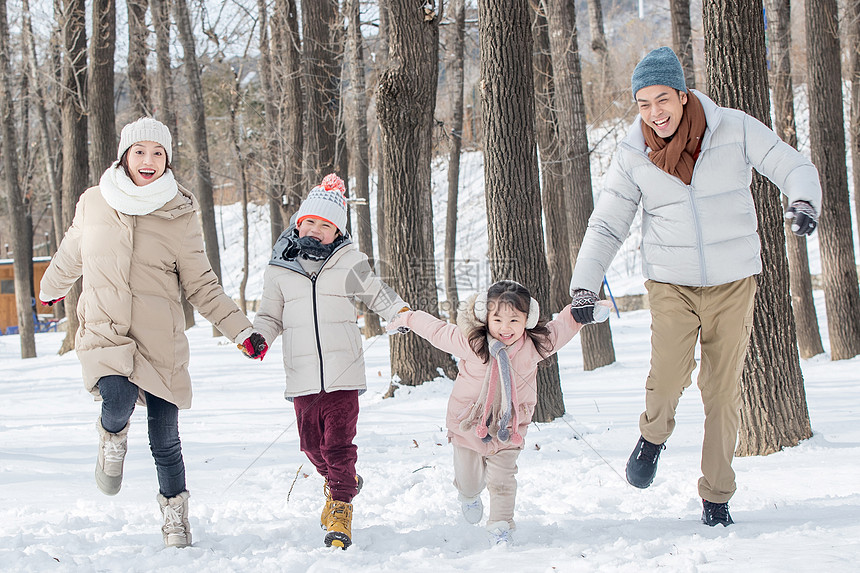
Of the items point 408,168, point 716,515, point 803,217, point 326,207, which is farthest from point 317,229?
point 408,168

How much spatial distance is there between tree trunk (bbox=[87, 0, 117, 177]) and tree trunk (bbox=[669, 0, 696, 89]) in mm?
9088

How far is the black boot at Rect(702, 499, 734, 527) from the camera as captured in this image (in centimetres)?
357

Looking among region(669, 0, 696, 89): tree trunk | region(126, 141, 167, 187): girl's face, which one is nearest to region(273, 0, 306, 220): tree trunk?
region(669, 0, 696, 89): tree trunk

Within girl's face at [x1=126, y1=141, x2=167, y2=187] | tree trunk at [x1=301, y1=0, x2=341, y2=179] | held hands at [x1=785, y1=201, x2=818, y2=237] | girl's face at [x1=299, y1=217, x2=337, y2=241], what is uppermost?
tree trunk at [x1=301, y1=0, x2=341, y2=179]

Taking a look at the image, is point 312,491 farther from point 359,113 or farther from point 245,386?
point 359,113

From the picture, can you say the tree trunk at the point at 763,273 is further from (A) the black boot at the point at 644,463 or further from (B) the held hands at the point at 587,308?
(B) the held hands at the point at 587,308

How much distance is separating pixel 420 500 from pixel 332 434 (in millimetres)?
1004

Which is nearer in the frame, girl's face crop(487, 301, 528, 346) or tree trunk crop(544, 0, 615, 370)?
girl's face crop(487, 301, 528, 346)

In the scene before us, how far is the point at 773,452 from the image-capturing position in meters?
5.09

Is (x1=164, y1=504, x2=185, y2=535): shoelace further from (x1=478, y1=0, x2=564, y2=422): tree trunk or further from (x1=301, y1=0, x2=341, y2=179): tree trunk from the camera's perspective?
(x1=301, y1=0, x2=341, y2=179): tree trunk

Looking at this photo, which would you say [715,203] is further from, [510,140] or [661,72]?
[510,140]

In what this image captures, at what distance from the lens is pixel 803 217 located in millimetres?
3066

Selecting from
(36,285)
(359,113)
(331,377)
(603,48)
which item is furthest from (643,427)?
(36,285)

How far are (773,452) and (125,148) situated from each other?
4.55 meters
